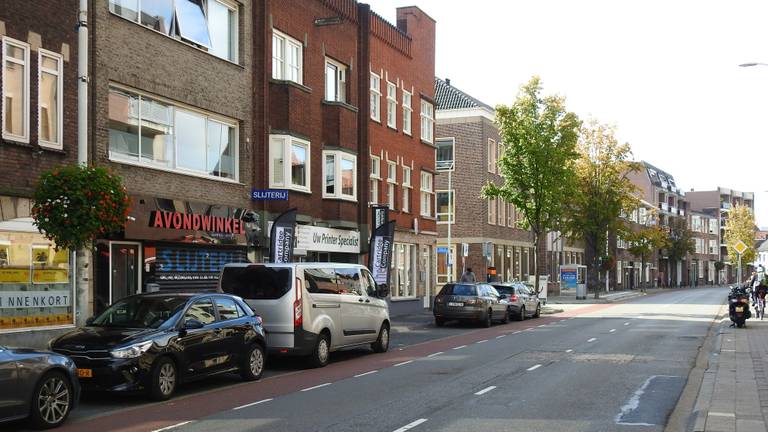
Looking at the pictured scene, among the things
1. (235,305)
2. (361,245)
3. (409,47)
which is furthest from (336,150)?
(235,305)

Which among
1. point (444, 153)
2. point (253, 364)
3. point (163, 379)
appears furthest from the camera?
point (444, 153)

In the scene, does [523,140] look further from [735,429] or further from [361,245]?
[735,429]

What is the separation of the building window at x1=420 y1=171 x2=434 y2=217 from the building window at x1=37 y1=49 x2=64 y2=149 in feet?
74.4

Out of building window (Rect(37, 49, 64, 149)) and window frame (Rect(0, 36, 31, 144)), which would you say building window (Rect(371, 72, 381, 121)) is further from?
window frame (Rect(0, 36, 31, 144))

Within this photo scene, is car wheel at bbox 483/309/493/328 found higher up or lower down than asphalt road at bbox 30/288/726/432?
lower down

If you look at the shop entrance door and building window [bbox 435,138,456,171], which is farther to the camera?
building window [bbox 435,138,456,171]

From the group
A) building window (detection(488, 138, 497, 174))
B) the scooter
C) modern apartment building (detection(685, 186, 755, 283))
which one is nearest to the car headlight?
the scooter

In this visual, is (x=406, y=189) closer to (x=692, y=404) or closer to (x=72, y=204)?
(x=72, y=204)

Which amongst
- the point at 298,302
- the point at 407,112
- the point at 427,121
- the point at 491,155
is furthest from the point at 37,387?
the point at 491,155

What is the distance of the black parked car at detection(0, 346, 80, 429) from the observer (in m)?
9.35

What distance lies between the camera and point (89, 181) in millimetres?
13461

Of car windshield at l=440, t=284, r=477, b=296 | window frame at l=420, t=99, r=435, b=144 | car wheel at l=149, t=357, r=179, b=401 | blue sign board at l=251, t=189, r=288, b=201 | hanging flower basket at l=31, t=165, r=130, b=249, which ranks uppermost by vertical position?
window frame at l=420, t=99, r=435, b=144

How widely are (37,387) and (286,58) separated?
1827cm

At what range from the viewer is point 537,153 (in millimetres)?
40906
